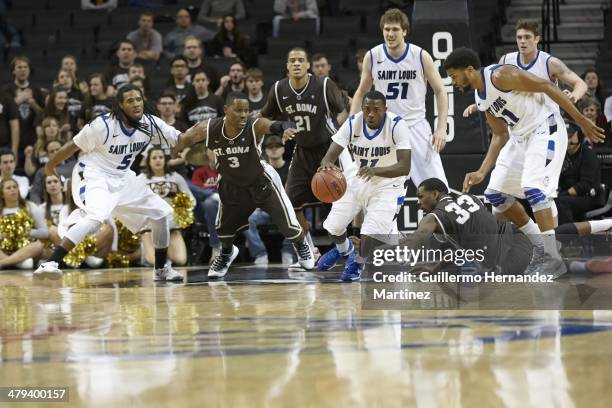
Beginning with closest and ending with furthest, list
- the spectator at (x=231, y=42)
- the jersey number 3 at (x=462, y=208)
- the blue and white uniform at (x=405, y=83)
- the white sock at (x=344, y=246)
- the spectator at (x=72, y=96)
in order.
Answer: the jersey number 3 at (x=462, y=208)
the white sock at (x=344, y=246)
the blue and white uniform at (x=405, y=83)
the spectator at (x=72, y=96)
the spectator at (x=231, y=42)

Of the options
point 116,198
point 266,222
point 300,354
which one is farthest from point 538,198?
point 266,222

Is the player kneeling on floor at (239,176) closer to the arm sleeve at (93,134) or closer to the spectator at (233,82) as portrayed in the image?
the arm sleeve at (93,134)

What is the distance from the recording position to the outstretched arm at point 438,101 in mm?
7520

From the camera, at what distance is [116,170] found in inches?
310

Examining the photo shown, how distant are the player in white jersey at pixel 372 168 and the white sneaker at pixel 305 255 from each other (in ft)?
1.62

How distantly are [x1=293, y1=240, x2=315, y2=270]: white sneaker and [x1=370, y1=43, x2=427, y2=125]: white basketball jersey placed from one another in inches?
50.3

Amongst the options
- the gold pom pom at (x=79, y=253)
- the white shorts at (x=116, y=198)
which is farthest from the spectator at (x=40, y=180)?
the white shorts at (x=116, y=198)

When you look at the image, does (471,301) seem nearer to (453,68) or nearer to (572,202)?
(453,68)

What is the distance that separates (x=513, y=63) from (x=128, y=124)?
2.93m

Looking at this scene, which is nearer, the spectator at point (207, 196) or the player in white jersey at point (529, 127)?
the player in white jersey at point (529, 127)

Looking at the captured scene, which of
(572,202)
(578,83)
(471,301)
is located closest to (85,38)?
(572,202)

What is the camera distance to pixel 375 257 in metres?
5.78

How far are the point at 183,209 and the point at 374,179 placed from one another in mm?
2791

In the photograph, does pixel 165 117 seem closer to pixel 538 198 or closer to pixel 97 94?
pixel 97 94
